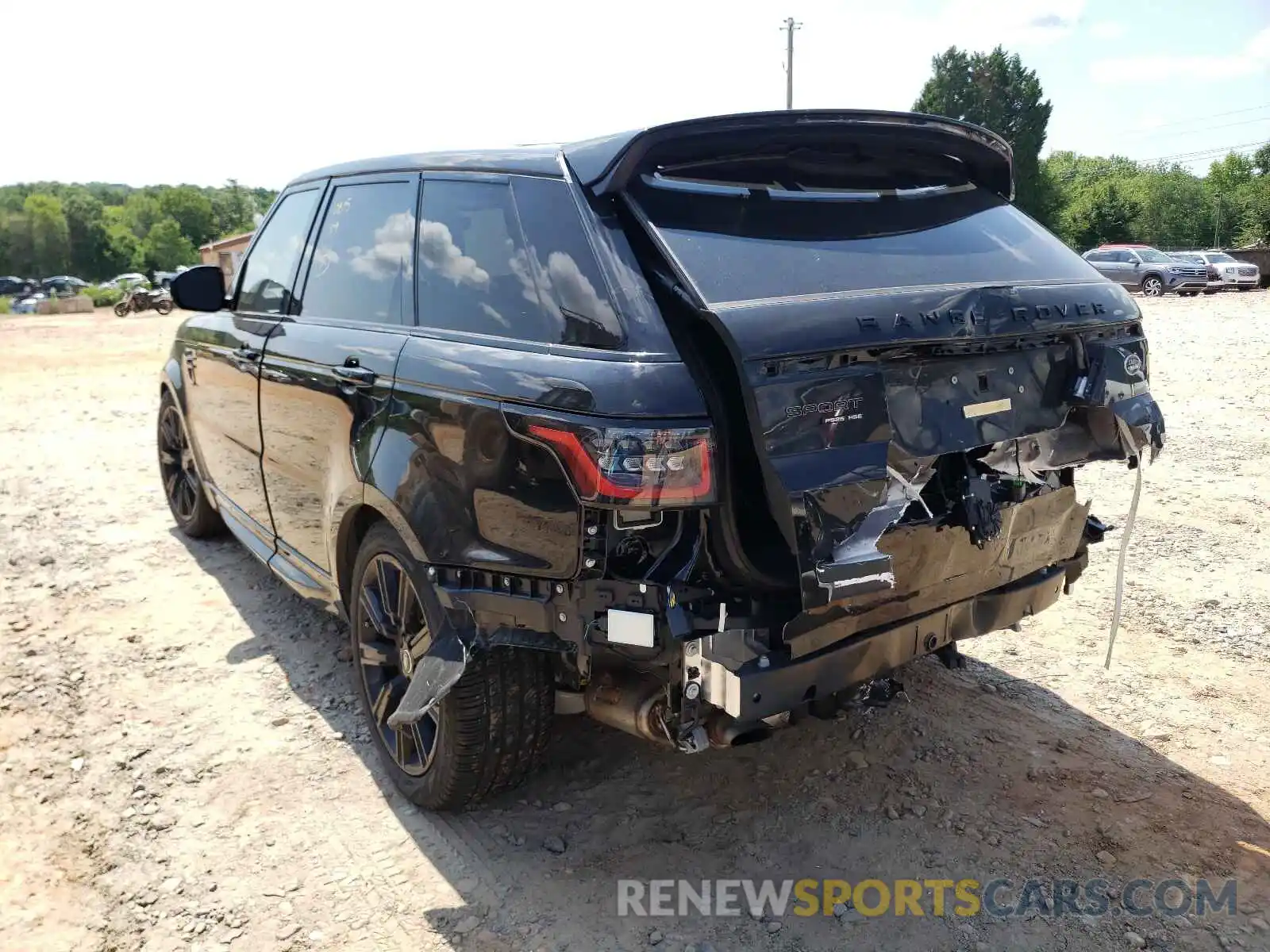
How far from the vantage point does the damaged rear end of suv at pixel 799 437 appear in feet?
7.59

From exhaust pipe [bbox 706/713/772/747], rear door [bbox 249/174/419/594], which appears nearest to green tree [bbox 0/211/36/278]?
rear door [bbox 249/174/419/594]

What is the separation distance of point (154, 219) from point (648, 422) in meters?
133

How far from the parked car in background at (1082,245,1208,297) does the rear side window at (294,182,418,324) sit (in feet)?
86.4

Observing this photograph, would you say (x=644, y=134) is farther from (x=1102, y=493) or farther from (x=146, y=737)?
(x=1102, y=493)

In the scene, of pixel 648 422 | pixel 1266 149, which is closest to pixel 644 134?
pixel 648 422

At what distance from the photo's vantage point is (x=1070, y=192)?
7338 centimetres

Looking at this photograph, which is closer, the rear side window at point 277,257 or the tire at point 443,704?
the tire at point 443,704

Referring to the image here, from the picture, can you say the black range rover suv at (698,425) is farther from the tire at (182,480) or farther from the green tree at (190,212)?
the green tree at (190,212)

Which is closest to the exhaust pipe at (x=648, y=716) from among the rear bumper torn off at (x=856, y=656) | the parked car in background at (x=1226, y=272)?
the rear bumper torn off at (x=856, y=656)

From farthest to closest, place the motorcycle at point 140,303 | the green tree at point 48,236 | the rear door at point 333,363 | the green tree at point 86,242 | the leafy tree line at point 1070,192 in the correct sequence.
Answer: the green tree at point 86,242 < the green tree at point 48,236 < the leafy tree line at point 1070,192 < the motorcycle at point 140,303 < the rear door at point 333,363

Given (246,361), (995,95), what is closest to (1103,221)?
(995,95)

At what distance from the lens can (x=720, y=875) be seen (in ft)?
9.41

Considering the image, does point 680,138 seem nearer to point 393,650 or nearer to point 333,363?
point 333,363

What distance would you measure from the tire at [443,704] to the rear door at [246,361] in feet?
4.24
